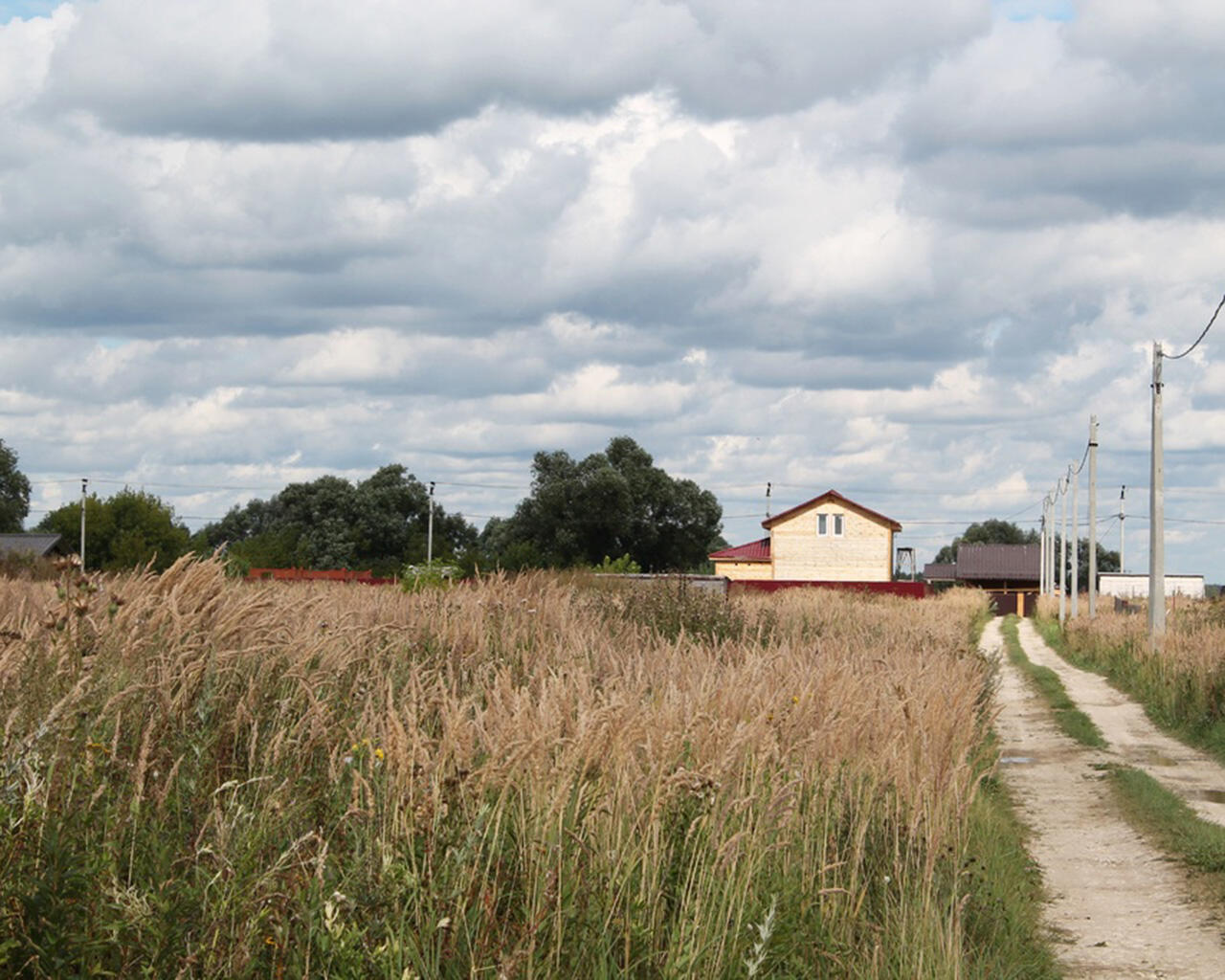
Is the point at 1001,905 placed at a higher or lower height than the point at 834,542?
lower

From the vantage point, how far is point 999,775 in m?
14.6

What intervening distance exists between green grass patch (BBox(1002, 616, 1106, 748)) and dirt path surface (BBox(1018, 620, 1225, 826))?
158mm

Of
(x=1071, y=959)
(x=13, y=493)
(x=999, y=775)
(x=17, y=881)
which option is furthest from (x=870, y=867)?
(x=13, y=493)

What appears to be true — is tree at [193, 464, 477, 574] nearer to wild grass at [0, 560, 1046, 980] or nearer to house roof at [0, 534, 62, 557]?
house roof at [0, 534, 62, 557]

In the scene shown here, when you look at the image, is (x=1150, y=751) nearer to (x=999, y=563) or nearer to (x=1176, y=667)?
(x=1176, y=667)

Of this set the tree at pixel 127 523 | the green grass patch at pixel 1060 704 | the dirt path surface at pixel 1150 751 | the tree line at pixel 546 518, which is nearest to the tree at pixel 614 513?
the tree line at pixel 546 518

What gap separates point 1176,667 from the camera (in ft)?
70.9

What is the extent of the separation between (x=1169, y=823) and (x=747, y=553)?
3100 inches

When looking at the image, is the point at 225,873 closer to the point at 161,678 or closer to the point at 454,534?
the point at 161,678

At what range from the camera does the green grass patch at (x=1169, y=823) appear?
10.4 metres

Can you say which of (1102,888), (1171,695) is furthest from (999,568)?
(1102,888)

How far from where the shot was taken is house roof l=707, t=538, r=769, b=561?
88806mm

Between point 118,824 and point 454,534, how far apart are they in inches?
3740

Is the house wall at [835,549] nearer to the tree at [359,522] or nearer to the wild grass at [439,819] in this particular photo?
the tree at [359,522]
